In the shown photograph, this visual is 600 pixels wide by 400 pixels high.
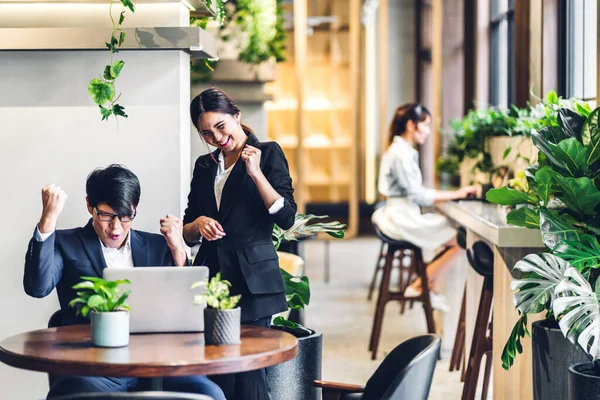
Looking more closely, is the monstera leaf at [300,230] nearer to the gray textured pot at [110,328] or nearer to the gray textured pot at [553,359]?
the gray textured pot at [553,359]

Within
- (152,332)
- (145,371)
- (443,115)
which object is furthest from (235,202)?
(443,115)

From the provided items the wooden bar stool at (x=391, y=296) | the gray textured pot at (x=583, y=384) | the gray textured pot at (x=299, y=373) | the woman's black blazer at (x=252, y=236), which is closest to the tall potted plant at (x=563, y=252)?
the gray textured pot at (x=583, y=384)

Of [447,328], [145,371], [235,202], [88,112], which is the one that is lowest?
[447,328]

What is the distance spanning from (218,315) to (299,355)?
118cm

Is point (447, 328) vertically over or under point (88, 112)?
under

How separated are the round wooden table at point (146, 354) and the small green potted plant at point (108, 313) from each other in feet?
0.10

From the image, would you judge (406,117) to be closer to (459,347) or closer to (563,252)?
(459,347)

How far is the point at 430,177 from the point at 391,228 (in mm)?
5184

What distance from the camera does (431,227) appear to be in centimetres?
673

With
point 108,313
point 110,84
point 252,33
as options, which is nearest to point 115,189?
point 110,84

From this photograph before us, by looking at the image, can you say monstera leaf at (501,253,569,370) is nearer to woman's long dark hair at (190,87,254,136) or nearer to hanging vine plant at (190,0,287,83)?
woman's long dark hair at (190,87,254,136)

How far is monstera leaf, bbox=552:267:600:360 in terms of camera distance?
327 cm

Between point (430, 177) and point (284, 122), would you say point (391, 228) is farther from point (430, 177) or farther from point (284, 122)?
point (284, 122)

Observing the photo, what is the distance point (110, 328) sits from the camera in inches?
108
